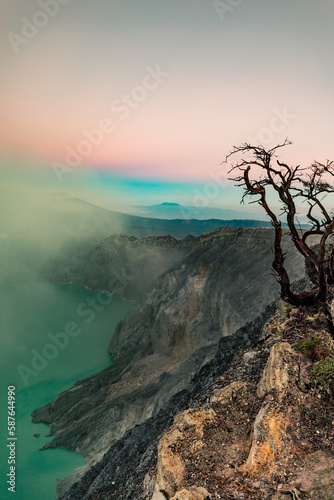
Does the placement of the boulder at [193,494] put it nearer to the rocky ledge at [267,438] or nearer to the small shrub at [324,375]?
the rocky ledge at [267,438]

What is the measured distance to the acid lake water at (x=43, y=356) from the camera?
29250 mm

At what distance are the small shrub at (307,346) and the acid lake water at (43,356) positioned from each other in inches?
1115

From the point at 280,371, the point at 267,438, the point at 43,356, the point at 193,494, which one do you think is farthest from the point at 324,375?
the point at 43,356

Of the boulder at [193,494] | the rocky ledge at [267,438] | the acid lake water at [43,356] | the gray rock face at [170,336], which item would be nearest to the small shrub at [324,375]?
the rocky ledge at [267,438]

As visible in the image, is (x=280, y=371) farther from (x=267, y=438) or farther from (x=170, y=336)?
(x=170, y=336)

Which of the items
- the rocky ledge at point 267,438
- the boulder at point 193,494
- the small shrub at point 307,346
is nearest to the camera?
the rocky ledge at point 267,438

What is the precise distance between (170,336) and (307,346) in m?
32.8

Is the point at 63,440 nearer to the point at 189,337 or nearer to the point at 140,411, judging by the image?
the point at 140,411

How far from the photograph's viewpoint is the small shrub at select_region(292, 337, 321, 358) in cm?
932

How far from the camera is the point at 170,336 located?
4084 centimetres

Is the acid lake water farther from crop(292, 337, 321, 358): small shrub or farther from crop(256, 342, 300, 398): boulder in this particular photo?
crop(292, 337, 321, 358): small shrub

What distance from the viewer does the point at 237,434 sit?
873 cm

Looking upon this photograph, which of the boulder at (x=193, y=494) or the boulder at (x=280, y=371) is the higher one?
the boulder at (x=280, y=371)

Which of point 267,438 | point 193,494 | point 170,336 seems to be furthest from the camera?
point 170,336
